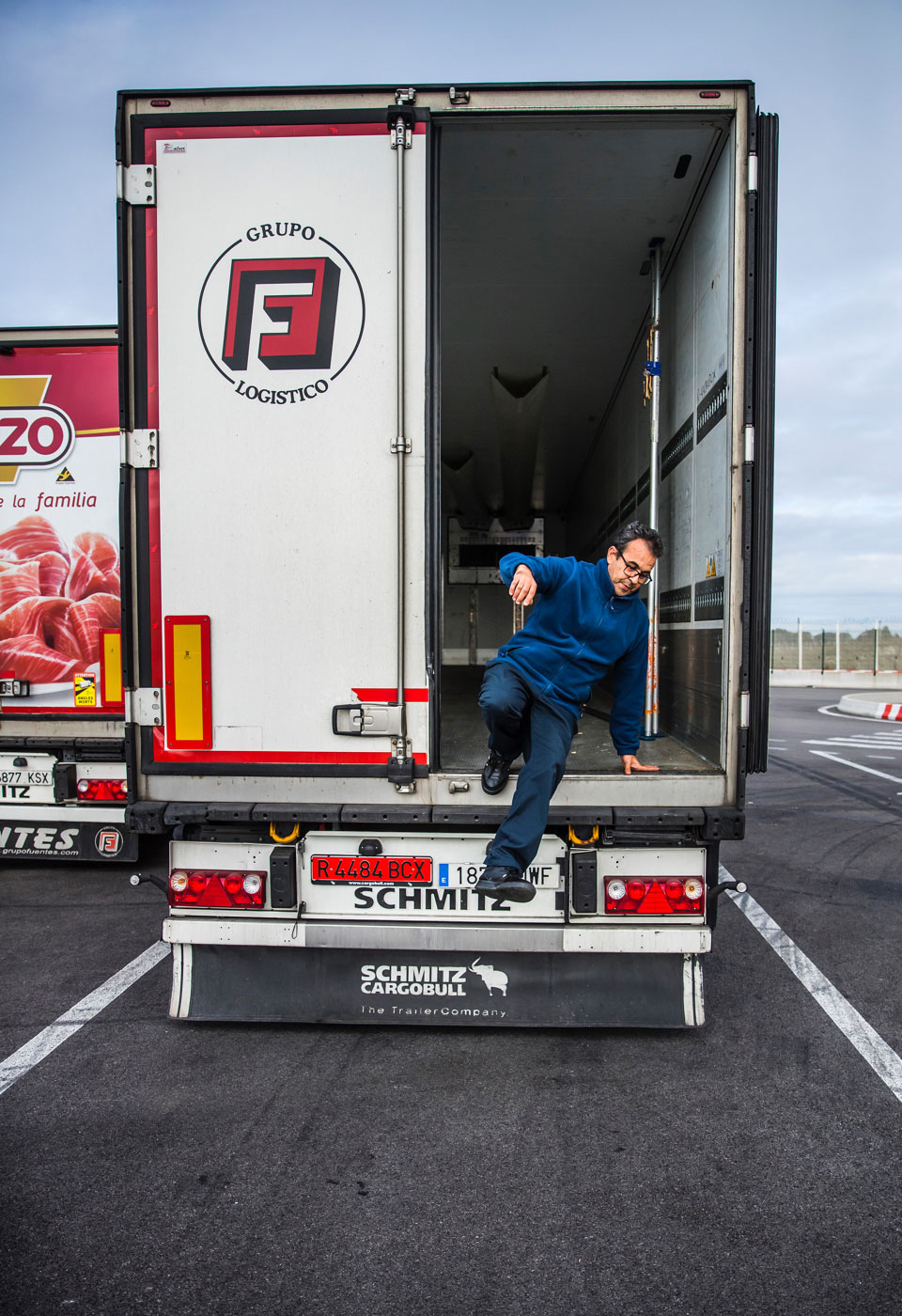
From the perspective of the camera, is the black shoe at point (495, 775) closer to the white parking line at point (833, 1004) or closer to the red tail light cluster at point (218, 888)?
the red tail light cluster at point (218, 888)

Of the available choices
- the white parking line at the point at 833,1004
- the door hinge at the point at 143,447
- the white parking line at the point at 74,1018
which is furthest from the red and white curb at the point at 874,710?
the door hinge at the point at 143,447

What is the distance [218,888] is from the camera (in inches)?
124

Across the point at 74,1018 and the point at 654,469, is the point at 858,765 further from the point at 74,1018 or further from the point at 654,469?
the point at 74,1018

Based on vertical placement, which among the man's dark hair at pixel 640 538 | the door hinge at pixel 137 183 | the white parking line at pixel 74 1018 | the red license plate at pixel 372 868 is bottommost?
the white parking line at pixel 74 1018

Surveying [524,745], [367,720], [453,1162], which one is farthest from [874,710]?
[453,1162]

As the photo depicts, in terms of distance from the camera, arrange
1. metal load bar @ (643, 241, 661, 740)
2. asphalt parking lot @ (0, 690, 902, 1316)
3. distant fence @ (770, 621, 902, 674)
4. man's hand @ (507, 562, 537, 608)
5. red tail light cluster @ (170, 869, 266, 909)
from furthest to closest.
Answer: distant fence @ (770, 621, 902, 674) < metal load bar @ (643, 241, 661, 740) < red tail light cluster @ (170, 869, 266, 909) < man's hand @ (507, 562, 537, 608) < asphalt parking lot @ (0, 690, 902, 1316)

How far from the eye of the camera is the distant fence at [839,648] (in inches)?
1128

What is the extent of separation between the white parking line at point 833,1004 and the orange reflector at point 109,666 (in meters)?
4.00

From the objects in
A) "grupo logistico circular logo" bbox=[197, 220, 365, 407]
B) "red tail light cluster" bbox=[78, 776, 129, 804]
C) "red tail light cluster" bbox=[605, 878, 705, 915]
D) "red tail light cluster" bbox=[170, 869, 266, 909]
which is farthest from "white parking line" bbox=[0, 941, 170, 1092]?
"grupo logistico circular logo" bbox=[197, 220, 365, 407]

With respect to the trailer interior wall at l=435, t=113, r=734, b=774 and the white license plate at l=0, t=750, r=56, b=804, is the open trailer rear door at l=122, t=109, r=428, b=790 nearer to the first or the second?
the trailer interior wall at l=435, t=113, r=734, b=774

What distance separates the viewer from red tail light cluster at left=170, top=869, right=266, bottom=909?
123 inches

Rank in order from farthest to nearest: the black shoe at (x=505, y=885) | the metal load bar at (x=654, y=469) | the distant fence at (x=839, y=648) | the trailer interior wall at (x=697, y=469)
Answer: the distant fence at (x=839, y=648)
the metal load bar at (x=654, y=469)
the trailer interior wall at (x=697, y=469)
the black shoe at (x=505, y=885)

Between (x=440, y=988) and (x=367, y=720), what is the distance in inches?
44.3

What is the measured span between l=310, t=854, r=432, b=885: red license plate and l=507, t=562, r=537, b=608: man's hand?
1046 millimetres
